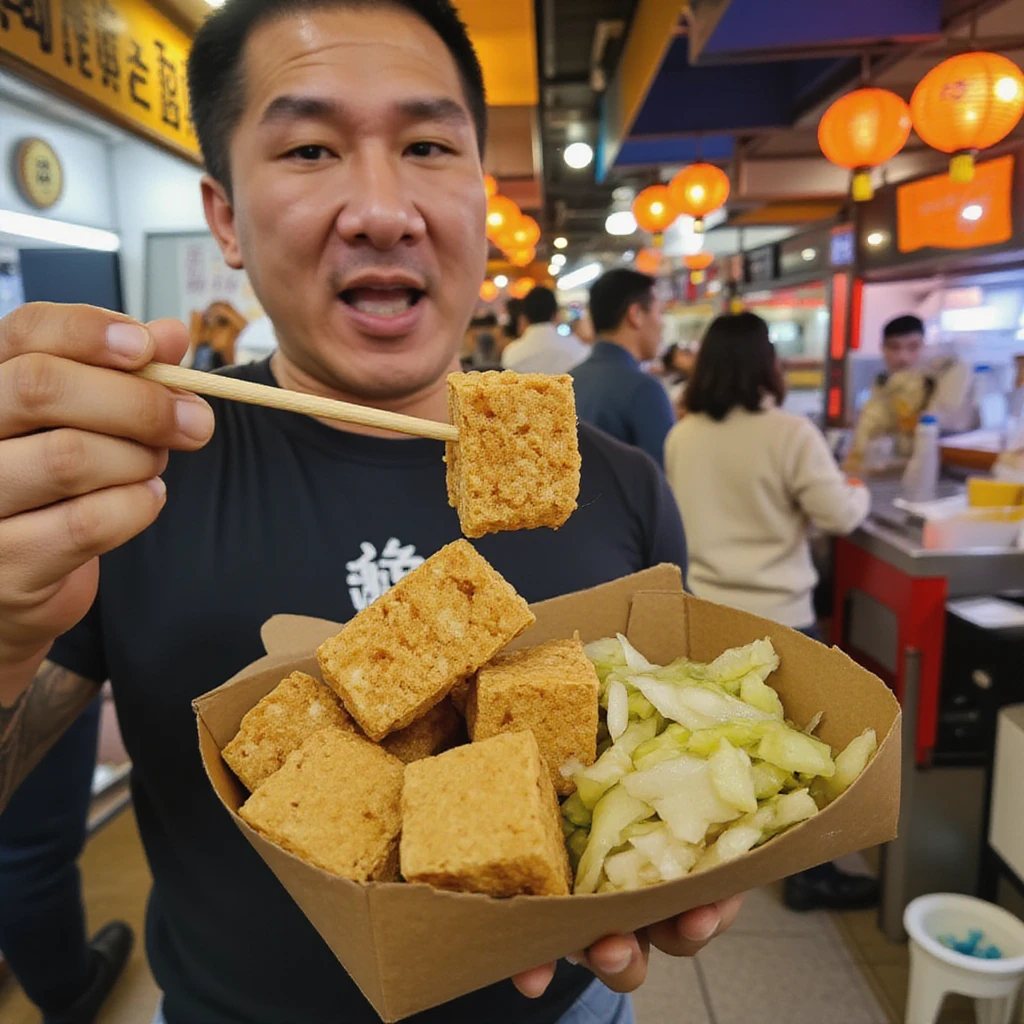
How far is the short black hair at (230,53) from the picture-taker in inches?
59.5

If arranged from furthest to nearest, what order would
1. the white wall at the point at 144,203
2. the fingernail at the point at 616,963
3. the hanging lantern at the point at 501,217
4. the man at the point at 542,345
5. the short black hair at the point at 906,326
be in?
the hanging lantern at the point at 501,217
the short black hair at the point at 906,326
the man at the point at 542,345
the white wall at the point at 144,203
the fingernail at the point at 616,963

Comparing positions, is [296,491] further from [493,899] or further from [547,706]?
[493,899]

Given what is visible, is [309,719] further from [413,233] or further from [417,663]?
[413,233]

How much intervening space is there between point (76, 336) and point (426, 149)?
84cm

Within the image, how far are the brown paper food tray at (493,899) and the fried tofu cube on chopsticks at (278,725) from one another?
0.09 feet

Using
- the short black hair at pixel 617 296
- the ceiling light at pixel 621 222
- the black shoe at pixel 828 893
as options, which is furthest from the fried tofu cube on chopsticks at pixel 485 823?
the ceiling light at pixel 621 222

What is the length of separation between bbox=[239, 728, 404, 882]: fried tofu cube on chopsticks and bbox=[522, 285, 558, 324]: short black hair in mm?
6015

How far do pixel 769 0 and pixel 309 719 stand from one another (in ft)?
17.3

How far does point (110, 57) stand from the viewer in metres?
3.56

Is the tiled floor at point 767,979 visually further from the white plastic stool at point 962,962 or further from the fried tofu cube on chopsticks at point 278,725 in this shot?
the fried tofu cube on chopsticks at point 278,725

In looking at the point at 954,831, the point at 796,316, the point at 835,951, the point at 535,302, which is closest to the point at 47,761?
the point at 835,951

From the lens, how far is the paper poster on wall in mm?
5238

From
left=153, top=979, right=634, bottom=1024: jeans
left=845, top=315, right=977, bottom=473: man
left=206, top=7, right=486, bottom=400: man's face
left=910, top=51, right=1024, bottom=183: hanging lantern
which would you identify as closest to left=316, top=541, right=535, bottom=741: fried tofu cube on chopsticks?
left=206, top=7, right=486, bottom=400: man's face

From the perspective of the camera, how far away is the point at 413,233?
1.46 m
